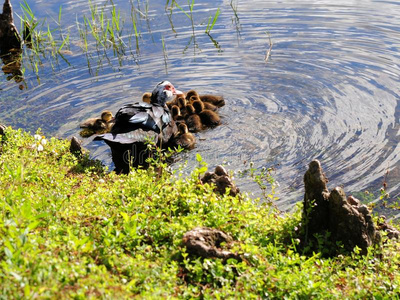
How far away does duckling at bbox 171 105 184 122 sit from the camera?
1030cm

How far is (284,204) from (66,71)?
6848mm

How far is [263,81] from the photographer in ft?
35.4

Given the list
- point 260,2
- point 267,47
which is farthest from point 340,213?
point 260,2

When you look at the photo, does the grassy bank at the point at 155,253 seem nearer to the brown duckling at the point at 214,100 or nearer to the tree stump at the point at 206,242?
the tree stump at the point at 206,242

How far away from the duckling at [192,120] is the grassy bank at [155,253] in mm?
3637

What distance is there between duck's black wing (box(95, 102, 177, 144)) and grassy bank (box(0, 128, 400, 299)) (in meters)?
2.13

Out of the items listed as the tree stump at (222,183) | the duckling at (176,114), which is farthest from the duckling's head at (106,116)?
the tree stump at (222,183)

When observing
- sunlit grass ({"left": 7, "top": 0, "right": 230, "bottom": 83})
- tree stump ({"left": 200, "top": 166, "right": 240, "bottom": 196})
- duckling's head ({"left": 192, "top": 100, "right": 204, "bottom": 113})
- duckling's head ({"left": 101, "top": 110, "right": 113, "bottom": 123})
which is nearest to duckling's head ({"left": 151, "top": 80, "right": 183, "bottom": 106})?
duckling's head ({"left": 192, "top": 100, "right": 204, "bottom": 113})

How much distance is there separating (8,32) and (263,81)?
6.63 metres

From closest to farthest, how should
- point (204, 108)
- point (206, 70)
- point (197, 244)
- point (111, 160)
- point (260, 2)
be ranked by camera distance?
point (197, 244) < point (111, 160) < point (204, 108) < point (206, 70) < point (260, 2)

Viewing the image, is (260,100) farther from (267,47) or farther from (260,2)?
(260,2)

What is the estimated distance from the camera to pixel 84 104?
10531 mm

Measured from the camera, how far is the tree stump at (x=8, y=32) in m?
13.2

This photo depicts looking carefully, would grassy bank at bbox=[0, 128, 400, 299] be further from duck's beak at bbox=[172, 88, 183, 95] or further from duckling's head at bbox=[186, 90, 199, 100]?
duckling's head at bbox=[186, 90, 199, 100]
